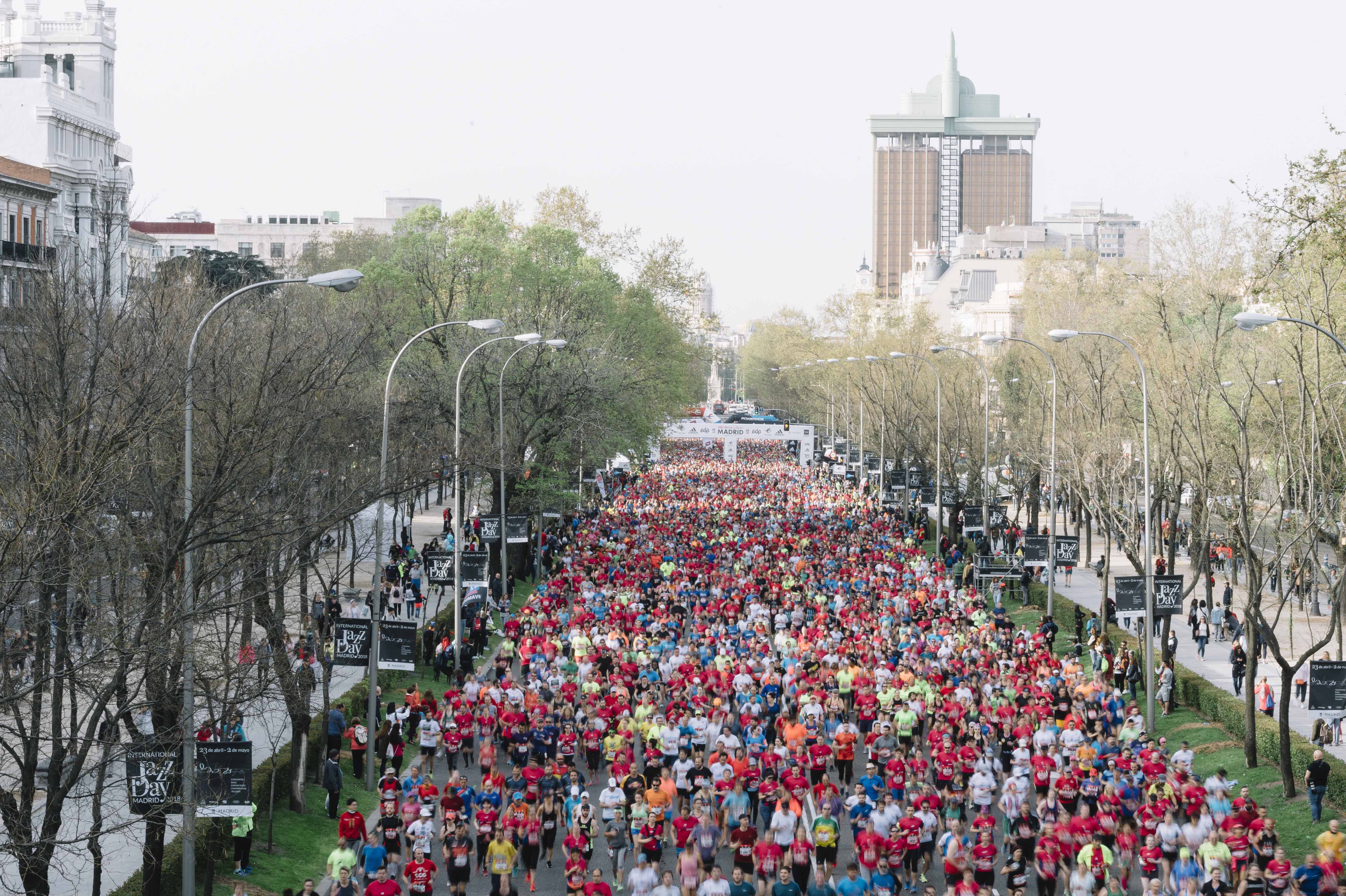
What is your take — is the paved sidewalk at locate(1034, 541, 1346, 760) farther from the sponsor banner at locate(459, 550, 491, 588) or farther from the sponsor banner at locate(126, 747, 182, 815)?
the sponsor banner at locate(126, 747, 182, 815)

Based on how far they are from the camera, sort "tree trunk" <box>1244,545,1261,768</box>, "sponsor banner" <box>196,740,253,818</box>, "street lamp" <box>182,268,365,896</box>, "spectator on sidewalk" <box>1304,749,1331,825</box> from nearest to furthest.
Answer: "street lamp" <box>182,268,365,896</box>
"sponsor banner" <box>196,740,253,818</box>
"spectator on sidewalk" <box>1304,749,1331,825</box>
"tree trunk" <box>1244,545,1261,768</box>

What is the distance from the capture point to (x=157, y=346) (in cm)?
1803

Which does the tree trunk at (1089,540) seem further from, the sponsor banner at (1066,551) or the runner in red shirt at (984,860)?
the runner in red shirt at (984,860)

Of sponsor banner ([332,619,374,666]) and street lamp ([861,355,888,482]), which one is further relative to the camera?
street lamp ([861,355,888,482])

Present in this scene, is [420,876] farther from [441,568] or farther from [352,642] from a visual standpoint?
[441,568]

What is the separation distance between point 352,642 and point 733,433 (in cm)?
7497

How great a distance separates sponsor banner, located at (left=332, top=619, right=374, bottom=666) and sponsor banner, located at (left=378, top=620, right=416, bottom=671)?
116cm

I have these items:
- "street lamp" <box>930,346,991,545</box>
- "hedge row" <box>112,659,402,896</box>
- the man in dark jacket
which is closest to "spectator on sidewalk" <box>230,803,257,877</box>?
"hedge row" <box>112,659,402,896</box>

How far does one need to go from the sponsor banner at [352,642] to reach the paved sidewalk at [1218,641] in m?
14.2

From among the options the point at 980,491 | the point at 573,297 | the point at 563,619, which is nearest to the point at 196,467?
the point at 563,619

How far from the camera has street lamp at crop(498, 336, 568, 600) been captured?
115 ft

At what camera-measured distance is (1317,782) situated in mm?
20609

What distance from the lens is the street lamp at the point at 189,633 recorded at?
14.7 meters

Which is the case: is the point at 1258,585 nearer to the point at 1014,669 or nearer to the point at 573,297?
the point at 1014,669
